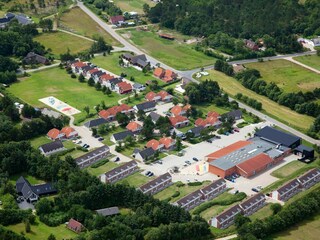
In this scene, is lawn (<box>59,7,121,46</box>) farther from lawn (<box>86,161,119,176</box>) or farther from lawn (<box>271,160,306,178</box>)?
lawn (<box>271,160,306,178</box>)

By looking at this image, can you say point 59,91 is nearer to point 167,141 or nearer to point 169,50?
point 167,141

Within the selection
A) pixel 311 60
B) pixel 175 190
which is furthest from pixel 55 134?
pixel 311 60

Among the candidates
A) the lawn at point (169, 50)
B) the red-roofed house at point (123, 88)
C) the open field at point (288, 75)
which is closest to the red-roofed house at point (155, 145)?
the red-roofed house at point (123, 88)

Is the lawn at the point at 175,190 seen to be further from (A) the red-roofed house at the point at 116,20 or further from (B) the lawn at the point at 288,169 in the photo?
(A) the red-roofed house at the point at 116,20

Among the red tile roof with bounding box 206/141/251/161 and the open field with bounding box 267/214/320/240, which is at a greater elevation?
the open field with bounding box 267/214/320/240

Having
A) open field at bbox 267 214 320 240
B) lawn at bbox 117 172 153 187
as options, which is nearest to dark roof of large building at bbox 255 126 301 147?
open field at bbox 267 214 320 240
